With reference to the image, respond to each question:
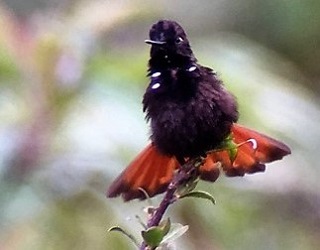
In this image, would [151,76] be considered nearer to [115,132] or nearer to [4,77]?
[115,132]

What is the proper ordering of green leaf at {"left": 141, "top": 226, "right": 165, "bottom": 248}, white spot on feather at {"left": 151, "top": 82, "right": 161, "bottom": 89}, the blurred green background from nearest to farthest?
green leaf at {"left": 141, "top": 226, "right": 165, "bottom": 248}
white spot on feather at {"left": 151, "top": 82, "right": 161, "bottom": 89}
the blurred green background

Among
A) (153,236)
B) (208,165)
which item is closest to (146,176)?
(208,165)

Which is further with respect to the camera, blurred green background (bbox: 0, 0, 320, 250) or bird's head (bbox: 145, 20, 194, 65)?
blurred green background (bbox: 0, 0, 320, 250)

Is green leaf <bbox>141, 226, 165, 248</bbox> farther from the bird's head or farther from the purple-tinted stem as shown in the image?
the bird's head

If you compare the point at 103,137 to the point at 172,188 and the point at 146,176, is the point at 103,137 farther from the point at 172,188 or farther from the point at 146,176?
the point at 172,188

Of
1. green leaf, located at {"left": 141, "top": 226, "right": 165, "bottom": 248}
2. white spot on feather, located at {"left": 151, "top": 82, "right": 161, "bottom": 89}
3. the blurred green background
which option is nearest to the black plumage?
white spot on feather, located at {"left": 151, "top": 82, "right": 161, "bottom": 89}

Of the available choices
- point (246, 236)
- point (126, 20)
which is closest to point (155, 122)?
point (126, 20)
